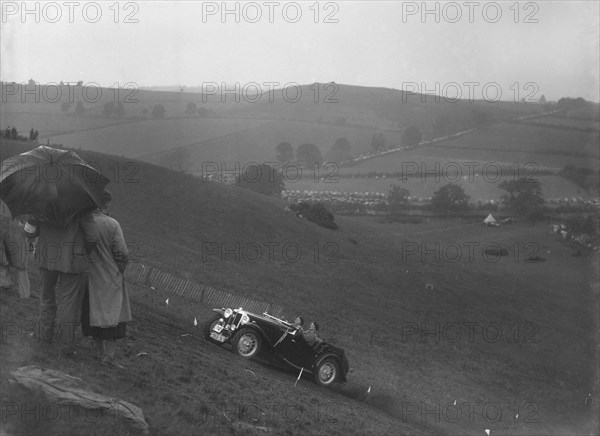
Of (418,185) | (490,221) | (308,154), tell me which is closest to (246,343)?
(490,221)

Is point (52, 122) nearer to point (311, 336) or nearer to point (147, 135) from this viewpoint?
point (147, 135)

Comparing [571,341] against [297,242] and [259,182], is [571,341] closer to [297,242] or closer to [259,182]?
[297,242]

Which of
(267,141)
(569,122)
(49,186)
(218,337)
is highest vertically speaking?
(569,122)

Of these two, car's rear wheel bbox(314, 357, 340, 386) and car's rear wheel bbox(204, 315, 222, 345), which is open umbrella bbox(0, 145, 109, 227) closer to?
car's rear wheel bbox(204, 315, 222, 345)

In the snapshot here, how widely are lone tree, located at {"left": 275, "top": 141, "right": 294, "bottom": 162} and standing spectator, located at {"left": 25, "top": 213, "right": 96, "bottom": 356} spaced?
71.2 meters

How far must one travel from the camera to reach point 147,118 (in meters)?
74.7

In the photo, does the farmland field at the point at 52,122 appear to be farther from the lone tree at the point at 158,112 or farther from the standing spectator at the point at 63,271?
the standing spectator at the point at 63,271

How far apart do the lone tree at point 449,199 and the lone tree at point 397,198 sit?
9.56 ft

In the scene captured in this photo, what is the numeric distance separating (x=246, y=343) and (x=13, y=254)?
203 inches

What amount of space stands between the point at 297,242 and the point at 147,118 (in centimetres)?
3659

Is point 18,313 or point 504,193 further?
point 504,193

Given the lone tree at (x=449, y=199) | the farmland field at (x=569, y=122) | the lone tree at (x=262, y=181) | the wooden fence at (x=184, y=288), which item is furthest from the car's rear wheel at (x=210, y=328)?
the farmland field at (x=569, y=122)

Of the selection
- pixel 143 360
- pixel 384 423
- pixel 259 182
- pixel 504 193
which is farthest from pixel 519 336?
pixel 504 193

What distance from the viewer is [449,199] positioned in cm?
7438
